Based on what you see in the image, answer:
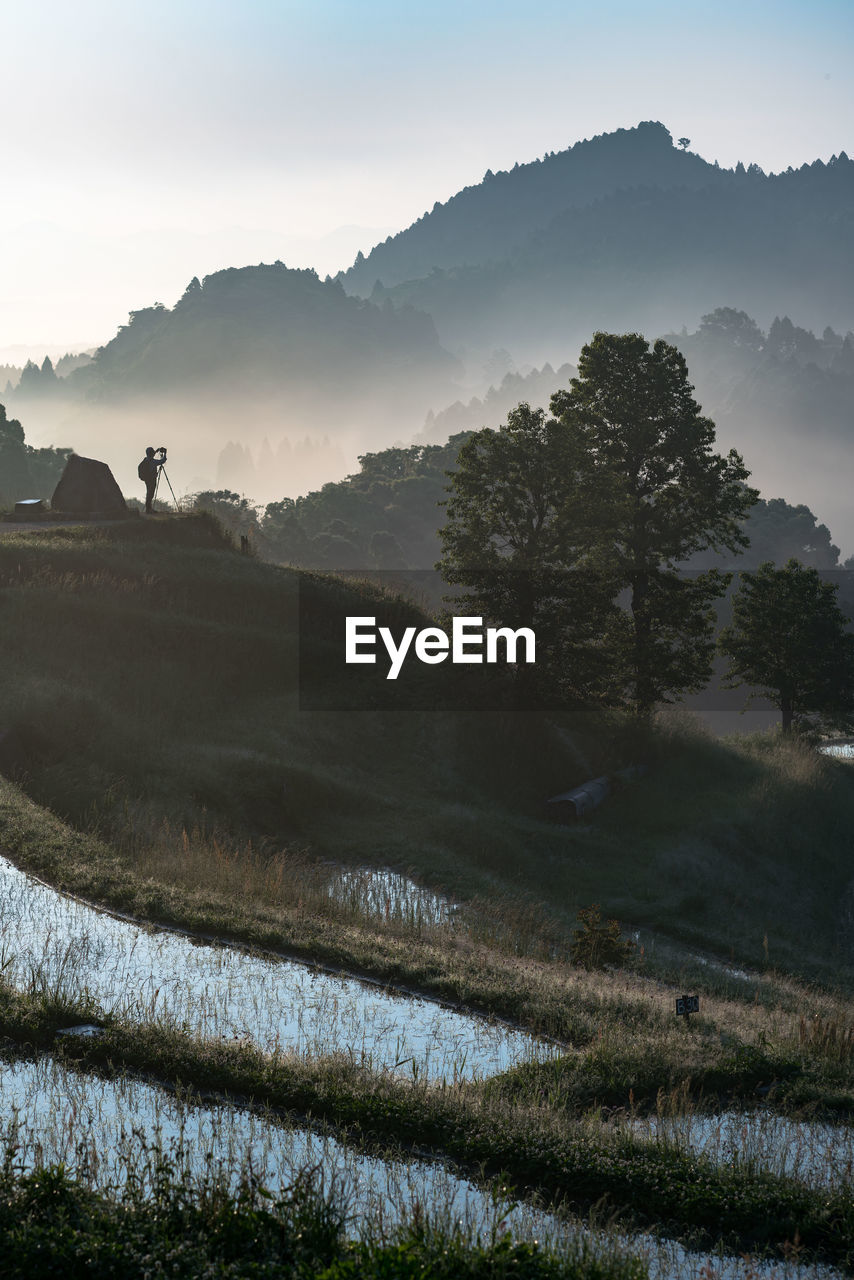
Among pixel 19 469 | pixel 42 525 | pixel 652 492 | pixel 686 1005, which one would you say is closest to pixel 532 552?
pixel 652 492

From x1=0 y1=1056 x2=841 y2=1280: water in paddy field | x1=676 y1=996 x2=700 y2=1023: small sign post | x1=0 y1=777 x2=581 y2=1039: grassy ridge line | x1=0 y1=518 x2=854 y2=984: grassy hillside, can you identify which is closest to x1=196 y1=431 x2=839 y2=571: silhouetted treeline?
x1=0 y1=518 x2=854 y2=984: grassy hillside

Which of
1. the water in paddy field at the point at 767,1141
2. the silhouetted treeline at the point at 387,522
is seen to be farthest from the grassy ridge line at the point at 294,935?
the silhouetted treeline at the point at 387,522

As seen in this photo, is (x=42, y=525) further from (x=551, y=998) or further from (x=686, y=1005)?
(x=686, y=1005)

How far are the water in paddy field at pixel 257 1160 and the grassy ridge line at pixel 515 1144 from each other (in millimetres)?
220

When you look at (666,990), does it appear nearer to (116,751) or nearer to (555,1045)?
(555,1045)

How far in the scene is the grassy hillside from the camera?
771 inches

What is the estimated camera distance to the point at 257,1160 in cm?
720

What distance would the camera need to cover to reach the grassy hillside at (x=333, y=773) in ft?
64.3

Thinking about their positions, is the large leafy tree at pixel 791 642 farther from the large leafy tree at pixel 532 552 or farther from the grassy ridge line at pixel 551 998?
the grassy ridge line at pixel 551 998

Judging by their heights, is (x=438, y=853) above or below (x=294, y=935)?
below

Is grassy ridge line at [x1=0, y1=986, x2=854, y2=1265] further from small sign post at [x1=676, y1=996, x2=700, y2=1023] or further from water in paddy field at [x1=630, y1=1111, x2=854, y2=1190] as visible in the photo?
small sign post at [x1=676, y1=996, x2=700, y2=1023]

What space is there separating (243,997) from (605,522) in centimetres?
2605

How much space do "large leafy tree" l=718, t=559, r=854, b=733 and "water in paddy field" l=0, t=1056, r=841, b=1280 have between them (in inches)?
1471

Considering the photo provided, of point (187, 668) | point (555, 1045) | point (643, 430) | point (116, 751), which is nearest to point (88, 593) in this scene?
point (187, 668)
